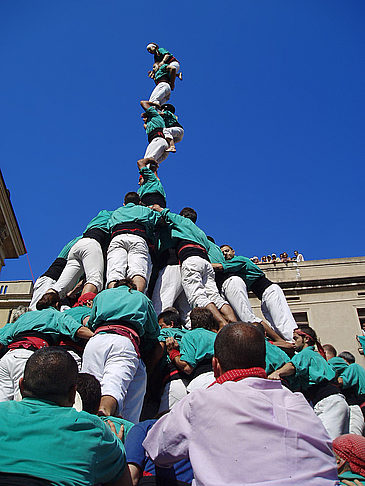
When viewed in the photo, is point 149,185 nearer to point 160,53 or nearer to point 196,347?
point 196,347

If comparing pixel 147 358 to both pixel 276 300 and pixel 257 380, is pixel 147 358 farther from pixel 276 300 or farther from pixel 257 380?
pixel 276 300

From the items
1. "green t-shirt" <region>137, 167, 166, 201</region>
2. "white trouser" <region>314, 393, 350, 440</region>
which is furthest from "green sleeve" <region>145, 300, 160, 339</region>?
"green t-shirt" <region>137, 167, 166, 201</region>

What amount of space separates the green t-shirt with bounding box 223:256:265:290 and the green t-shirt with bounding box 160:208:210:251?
568 mm

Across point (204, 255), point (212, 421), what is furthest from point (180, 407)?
point (204, 255)

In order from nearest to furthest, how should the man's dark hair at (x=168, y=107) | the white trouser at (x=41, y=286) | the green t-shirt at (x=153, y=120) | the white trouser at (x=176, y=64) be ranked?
the white trouser at (x=41, y=286) < the green t-shirt at (x=153, y=120) < the man's dark hair at (x=168, y=107) < the white trouser at (x=176, y=64)

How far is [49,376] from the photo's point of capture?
211 cm

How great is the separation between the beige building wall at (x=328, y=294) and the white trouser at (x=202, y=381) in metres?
17.2

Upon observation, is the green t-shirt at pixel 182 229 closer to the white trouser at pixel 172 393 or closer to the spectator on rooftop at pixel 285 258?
the white trouser at pixel 172 393

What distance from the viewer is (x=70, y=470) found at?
6.01ft

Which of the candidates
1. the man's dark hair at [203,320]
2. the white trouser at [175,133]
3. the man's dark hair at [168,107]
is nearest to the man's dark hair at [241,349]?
the man's dark hair at [203,320]

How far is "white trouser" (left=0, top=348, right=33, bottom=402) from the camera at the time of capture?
3.92 metres

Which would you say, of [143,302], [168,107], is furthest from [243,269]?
[168,107]

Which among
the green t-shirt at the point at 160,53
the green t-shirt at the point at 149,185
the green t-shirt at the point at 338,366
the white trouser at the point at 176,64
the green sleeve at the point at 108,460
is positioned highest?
the green t-shirt at the point at 160,53

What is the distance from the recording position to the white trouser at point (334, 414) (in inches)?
187
